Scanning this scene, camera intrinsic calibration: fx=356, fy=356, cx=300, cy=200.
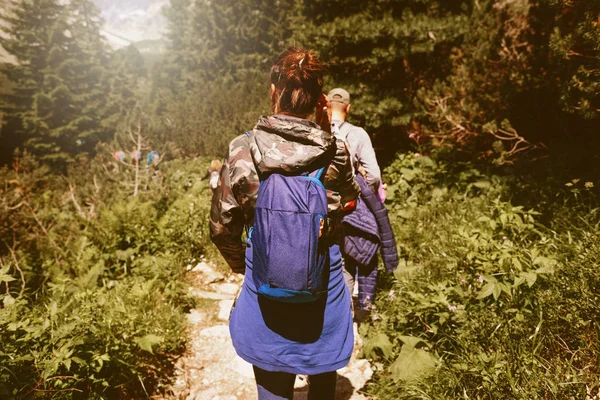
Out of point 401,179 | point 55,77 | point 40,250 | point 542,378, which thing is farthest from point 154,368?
point 55,77

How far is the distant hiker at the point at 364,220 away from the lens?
3.05 meters

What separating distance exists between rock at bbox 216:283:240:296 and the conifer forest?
0.85ft

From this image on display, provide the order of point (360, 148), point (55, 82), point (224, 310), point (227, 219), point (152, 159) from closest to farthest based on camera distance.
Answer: point (227, 219), point (360, 148), point (224, 310), point (152, 159), point (55, 82)

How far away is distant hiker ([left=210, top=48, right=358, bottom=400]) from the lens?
139cm

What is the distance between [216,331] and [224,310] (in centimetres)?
37

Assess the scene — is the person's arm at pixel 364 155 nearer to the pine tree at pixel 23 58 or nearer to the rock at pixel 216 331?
the rock at pixel 216 331

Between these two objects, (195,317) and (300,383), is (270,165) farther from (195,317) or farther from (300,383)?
(195,317)

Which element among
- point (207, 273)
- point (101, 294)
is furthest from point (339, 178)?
point (207, 273)

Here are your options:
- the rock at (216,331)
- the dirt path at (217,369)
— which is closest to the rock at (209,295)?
the dirt path at (217,369)

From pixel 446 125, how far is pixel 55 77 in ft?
45.8

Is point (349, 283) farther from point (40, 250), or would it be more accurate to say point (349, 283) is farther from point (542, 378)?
point (40, 250)

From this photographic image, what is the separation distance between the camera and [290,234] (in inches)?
54.2

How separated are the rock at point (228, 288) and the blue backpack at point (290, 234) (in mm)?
3343

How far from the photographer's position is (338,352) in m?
1.69
